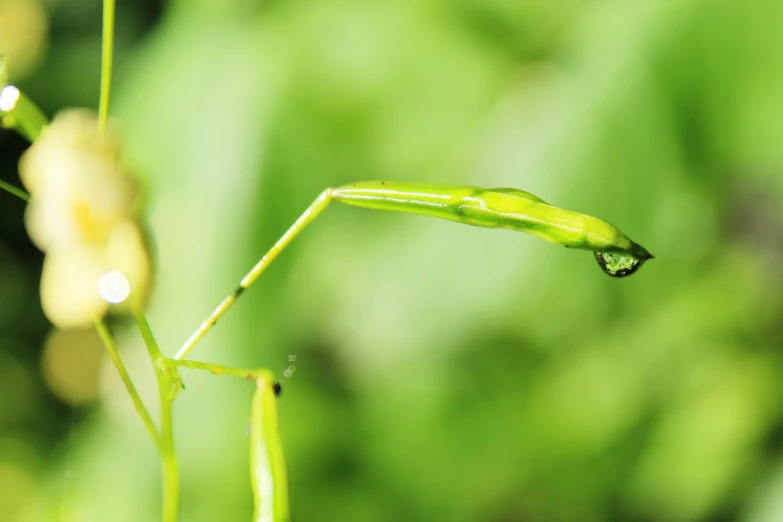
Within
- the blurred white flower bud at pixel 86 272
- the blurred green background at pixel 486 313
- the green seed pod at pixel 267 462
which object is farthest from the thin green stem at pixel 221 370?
the blurred green background at pixel 486 313

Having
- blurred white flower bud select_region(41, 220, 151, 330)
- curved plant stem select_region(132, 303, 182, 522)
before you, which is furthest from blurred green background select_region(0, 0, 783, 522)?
curved plant stem select_region(132, 303, 182, 522)

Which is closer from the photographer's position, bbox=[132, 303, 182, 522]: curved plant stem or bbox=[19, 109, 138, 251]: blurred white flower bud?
bbox=[132, 303, 182, 522]: curved plant stem

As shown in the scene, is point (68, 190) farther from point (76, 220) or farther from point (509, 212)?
point (509, 212)

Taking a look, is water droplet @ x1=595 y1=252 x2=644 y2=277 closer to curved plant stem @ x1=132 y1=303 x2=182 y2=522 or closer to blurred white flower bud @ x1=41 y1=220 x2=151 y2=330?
curved plant stem @ x1=132 y1=303 x2=182 y2=522

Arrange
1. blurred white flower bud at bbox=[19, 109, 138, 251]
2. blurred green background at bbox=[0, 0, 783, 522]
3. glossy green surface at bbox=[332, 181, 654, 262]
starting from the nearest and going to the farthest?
glossy green surface at bbox=[332, 181, 654, 262] → blurred white flower bud at bbox=[19, 109, 138, 251] → blurred green background at bbox=[0, 0, 783, 522]

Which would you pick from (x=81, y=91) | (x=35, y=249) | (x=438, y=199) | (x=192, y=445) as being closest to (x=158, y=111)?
(x=81, y=91)

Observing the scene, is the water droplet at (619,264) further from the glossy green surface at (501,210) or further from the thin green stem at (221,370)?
the thin green stem at (221,370)

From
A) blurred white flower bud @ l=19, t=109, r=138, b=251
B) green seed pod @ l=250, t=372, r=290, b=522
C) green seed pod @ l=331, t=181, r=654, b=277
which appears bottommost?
green seed pod @ l=250, t=372, r=290, b=522

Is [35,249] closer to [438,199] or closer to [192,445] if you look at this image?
[192,445]
